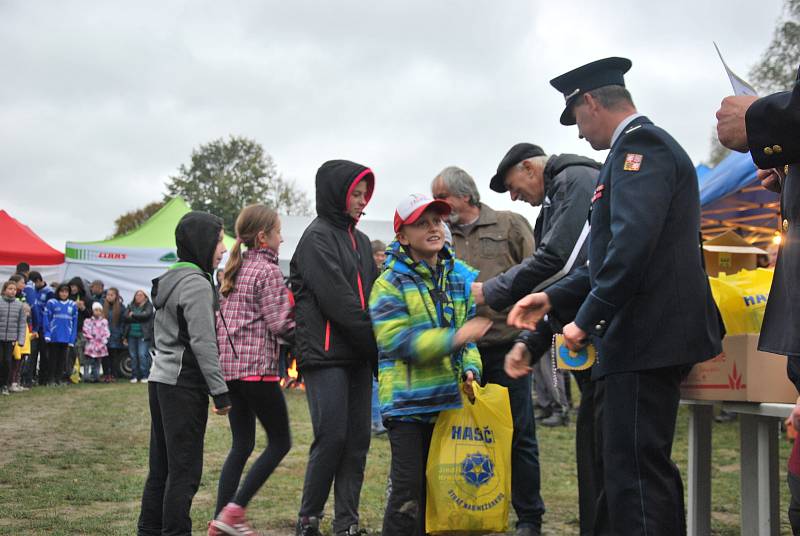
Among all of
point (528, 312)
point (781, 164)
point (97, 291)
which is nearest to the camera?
point (781, 164)

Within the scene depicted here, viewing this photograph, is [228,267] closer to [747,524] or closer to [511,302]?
[511,302]

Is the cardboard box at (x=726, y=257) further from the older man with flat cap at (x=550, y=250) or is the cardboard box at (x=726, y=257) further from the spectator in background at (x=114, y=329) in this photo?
the spectator in background at (x=114, y=329)

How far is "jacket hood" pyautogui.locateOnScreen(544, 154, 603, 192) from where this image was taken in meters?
4.29

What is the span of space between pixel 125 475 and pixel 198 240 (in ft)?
10.1

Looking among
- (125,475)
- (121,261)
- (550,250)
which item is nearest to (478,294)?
(550,250)

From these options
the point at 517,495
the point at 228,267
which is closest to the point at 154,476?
the point at 228,267

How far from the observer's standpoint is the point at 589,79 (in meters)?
3.21

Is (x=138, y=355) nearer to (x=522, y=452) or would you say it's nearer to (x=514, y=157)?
(x=522, y=452)

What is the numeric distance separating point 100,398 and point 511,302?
11275 millimetres

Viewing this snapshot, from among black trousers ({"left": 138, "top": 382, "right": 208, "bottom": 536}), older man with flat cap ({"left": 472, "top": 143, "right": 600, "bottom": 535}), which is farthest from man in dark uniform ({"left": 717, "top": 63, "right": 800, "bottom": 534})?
black trousers ({"left": 138, "top": 382, "right": 208, "bottom": 536})

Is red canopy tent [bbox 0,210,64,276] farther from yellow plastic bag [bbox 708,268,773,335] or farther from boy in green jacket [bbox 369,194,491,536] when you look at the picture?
yellow plastic bag [bbox 708,268,773,335]

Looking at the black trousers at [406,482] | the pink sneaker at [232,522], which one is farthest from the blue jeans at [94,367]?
the black trousers at [406,482]

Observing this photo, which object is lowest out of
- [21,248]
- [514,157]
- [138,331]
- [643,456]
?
[643,456]

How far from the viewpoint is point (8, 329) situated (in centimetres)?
1351
